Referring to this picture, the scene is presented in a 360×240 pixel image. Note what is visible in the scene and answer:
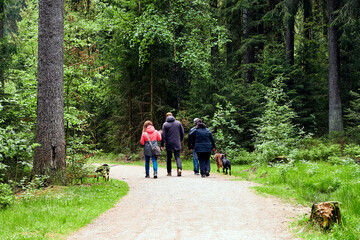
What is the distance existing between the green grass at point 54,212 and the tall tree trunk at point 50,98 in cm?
91

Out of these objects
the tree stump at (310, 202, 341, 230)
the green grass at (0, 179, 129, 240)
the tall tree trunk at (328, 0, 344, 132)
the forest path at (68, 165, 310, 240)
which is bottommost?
the forest path at (68, 165, 310, 240)

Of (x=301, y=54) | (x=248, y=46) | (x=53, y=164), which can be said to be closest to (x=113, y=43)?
(x=248, y=46)

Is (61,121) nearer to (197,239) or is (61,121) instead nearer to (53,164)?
(53,164)

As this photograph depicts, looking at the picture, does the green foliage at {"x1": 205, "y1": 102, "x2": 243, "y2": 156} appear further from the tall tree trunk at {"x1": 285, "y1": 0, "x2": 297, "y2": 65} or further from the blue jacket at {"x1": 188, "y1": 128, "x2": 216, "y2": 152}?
the tall tree trunk at {"x1": 285, "y1": 0, "x2": 297, "y2": 65}

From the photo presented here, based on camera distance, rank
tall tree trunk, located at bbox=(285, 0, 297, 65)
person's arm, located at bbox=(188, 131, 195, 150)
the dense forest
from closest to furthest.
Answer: person's arm, located at bbox=(188, 131, 195, 150)
the dense forest
tall tree trunk, located at bbox=(285, 0, 297, 65)

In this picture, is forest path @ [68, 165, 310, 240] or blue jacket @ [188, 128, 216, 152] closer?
forest path @ [68, 165, 310, 240]

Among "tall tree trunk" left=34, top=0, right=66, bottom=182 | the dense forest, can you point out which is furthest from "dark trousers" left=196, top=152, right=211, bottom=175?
"tall tree trunk" left=34, top=0, right=66, bottom=182

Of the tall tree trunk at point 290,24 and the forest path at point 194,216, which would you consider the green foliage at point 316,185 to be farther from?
the tall tree trunk at point 290,24

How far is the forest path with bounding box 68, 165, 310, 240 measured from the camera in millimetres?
4735

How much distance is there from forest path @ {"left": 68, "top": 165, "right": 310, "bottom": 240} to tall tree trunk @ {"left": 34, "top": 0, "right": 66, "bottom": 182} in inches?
92.6

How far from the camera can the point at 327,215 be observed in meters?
4.66

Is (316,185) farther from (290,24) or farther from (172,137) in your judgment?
(290,24)

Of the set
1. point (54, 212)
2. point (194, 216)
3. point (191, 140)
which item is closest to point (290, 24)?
point (191, 140)

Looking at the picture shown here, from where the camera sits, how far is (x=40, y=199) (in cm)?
674
